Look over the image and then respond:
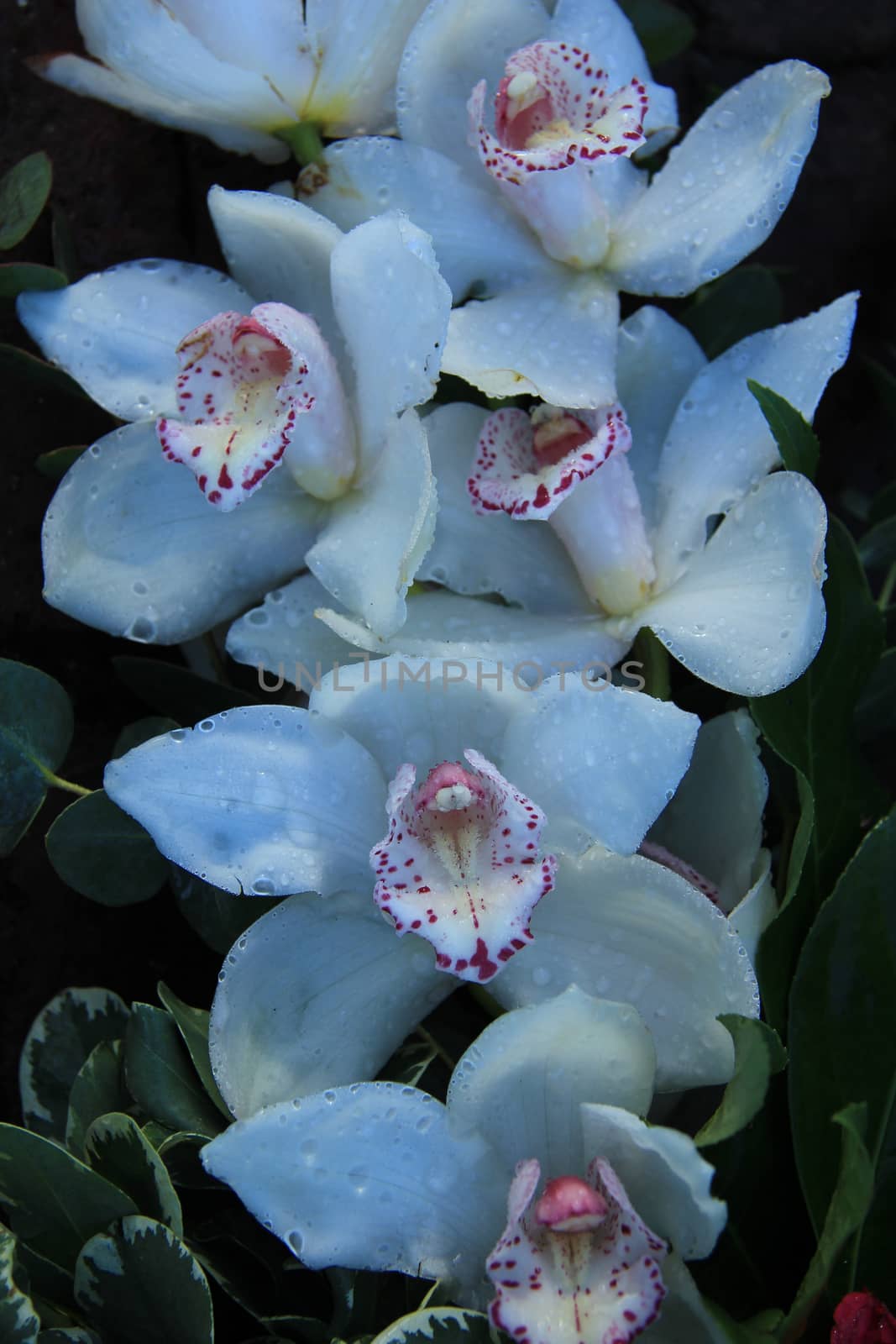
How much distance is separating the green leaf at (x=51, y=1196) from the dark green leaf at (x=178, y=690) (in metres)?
0.38

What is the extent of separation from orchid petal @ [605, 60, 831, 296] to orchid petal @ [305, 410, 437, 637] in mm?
267

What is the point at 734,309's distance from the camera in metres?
1.25

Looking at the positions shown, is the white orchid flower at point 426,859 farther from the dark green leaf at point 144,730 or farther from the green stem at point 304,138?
the green stem at point 304,138

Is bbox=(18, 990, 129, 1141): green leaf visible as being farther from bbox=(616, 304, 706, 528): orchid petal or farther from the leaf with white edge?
bbox=(616, 304, 706, 528): orchid petal

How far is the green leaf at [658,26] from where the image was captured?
→ 1.29 meters

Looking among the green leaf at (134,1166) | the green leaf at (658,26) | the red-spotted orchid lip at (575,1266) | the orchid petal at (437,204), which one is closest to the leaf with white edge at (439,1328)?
the red-spotted orchid lip at (575,1266)

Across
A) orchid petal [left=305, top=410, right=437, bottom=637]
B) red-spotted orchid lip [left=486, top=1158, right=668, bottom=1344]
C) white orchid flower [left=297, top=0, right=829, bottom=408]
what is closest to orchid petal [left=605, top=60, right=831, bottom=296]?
white orchid flower [left=297, top=0, right=829, bottom=408]

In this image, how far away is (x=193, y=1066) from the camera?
95cm

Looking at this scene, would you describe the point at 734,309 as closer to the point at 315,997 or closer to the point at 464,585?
the point at 464,585

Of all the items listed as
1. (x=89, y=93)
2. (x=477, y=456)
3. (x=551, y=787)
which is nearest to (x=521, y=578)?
(x=477, y=456)

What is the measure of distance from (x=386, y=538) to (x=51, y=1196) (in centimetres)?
51

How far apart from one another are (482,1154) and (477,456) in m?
0.52

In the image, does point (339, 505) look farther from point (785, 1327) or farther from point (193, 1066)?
point (785, 1327)

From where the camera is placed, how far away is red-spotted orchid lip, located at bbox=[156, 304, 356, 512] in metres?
0.96
